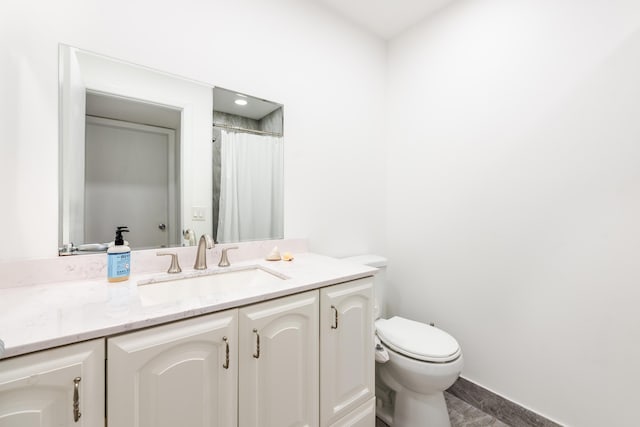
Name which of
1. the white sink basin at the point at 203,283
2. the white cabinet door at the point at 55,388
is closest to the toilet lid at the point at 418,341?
the white sink basin at the point at 203,283

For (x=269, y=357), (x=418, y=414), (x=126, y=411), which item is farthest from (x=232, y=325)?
(x=418, y=414)

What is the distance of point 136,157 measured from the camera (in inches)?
47.7

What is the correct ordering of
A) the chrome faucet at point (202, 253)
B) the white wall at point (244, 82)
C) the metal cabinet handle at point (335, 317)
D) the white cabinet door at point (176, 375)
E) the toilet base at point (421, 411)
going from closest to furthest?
the white cabinet door at point (176, 375)
the white wall at point (244, 82)
the metal cabinet handle at point (335, 317)
the chrome faucet at point (202, 253)
the toilet base at point (421, 411)

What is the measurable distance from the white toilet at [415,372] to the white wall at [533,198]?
43 centimetres

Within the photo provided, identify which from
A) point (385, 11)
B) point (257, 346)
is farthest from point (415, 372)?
point (385, 11)

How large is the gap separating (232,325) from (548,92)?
1.84 m

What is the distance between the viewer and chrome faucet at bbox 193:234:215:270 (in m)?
1.25

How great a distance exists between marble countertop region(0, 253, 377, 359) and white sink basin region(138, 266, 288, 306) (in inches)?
1.1

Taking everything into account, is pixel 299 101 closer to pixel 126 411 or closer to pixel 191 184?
pixel 191 184

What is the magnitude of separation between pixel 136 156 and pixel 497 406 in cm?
229

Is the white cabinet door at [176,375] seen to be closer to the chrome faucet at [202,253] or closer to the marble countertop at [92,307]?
the marble countertop at [92,307]

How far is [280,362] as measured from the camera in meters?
0.95

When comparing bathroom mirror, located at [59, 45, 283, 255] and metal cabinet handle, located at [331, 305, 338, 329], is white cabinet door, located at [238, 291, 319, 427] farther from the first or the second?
bathroom mirror, located at [59, 45, 283, 255]

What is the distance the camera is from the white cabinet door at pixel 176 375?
0.68m
